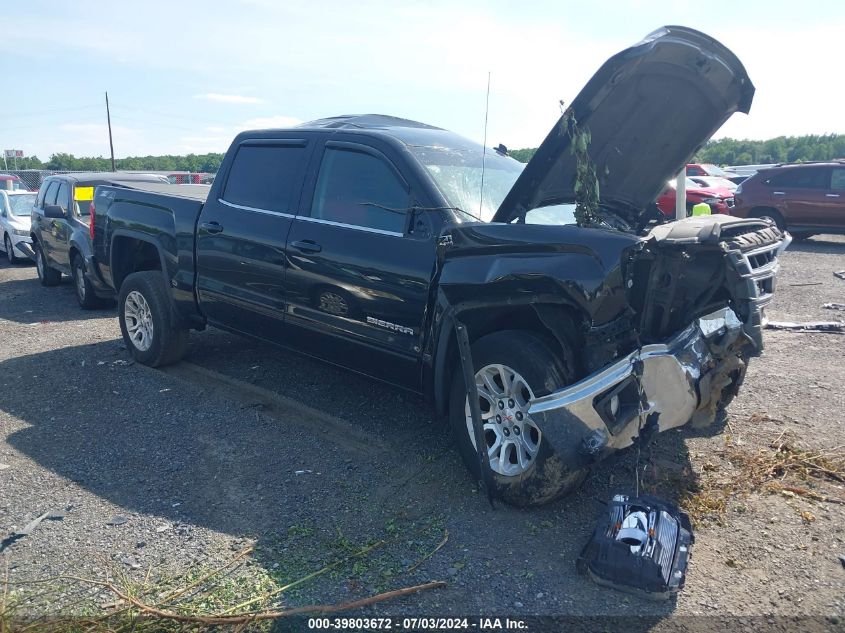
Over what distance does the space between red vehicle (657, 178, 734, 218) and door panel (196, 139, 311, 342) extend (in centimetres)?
1191

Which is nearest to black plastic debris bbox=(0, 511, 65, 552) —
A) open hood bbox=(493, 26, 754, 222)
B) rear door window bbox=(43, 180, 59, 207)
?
open hood bbox=(493, 26, 754, 222)

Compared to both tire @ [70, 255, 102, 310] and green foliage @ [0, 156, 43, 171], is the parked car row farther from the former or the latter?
green foliage @ [0, 156, 43, 171]

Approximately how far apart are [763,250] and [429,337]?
6.04 ft

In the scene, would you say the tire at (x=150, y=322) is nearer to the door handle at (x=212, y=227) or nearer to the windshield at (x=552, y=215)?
the door handle at (x=212, y=227)

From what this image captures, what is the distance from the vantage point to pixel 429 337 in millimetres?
4219

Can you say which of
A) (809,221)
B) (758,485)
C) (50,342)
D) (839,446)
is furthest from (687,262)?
(809,221)

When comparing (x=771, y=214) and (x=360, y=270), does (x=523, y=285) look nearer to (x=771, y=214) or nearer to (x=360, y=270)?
(x=360, y=270)

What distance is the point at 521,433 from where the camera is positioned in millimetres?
3812

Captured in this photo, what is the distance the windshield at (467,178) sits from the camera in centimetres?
451

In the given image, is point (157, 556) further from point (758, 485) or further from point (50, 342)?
point (50, 342)

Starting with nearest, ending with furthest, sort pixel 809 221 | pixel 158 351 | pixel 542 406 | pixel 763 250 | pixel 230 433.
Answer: pixel 542 406, pixel 763 250, pixel 230 433, pixel 158 351, pixel 809 221

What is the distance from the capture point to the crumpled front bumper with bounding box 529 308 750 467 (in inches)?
134

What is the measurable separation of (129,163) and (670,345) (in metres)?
51.6

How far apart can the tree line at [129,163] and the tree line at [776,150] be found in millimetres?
31301
